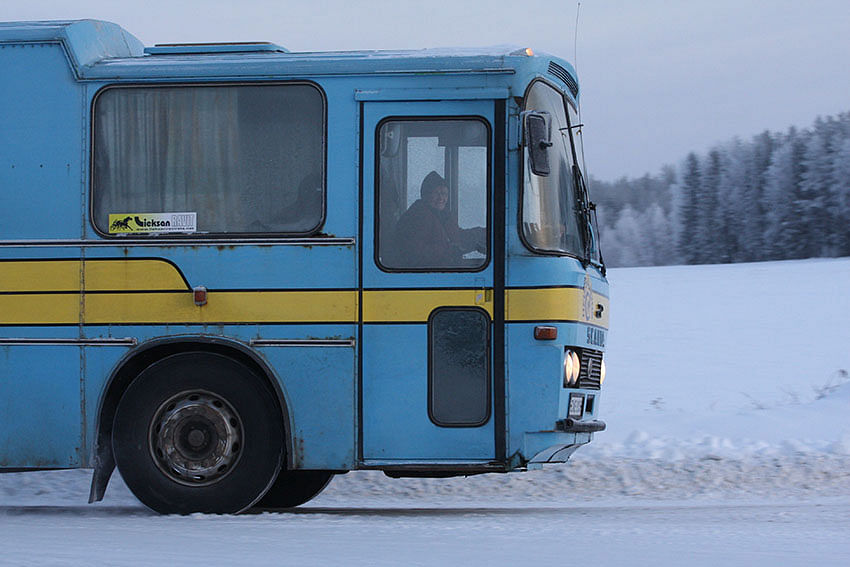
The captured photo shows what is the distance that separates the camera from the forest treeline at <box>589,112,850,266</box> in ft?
270

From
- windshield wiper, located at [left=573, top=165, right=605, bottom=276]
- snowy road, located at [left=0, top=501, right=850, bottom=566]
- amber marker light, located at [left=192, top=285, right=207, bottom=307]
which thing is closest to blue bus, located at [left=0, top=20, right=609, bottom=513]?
amber marker light, located at [left=192, top=285, right=207, bottom=307]

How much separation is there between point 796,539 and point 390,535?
2083mm

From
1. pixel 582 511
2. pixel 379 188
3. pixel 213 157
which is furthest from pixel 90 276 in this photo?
pixel 582 511

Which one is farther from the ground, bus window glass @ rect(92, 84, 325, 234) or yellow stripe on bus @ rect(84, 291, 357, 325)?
bus window glass @ rect(92, 84, 325, 234)

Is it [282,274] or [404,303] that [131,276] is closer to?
[282,274]

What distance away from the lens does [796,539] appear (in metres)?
6.29

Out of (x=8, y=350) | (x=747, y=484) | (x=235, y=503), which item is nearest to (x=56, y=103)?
(x=8, y=350)

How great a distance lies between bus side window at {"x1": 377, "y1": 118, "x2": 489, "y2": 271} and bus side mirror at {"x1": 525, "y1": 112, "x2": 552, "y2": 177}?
29 cm

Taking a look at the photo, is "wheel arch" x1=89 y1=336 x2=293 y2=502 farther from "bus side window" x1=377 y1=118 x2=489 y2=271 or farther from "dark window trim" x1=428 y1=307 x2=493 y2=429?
"bus side window" x1=377 y1=118 x2=489 y2=271

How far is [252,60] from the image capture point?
25.6ft

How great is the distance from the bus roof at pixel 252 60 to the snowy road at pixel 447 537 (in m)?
2.73

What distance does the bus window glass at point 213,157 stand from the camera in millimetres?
7664

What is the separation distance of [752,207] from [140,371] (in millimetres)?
86375

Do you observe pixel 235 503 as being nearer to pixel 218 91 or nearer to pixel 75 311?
pixel 75 311
